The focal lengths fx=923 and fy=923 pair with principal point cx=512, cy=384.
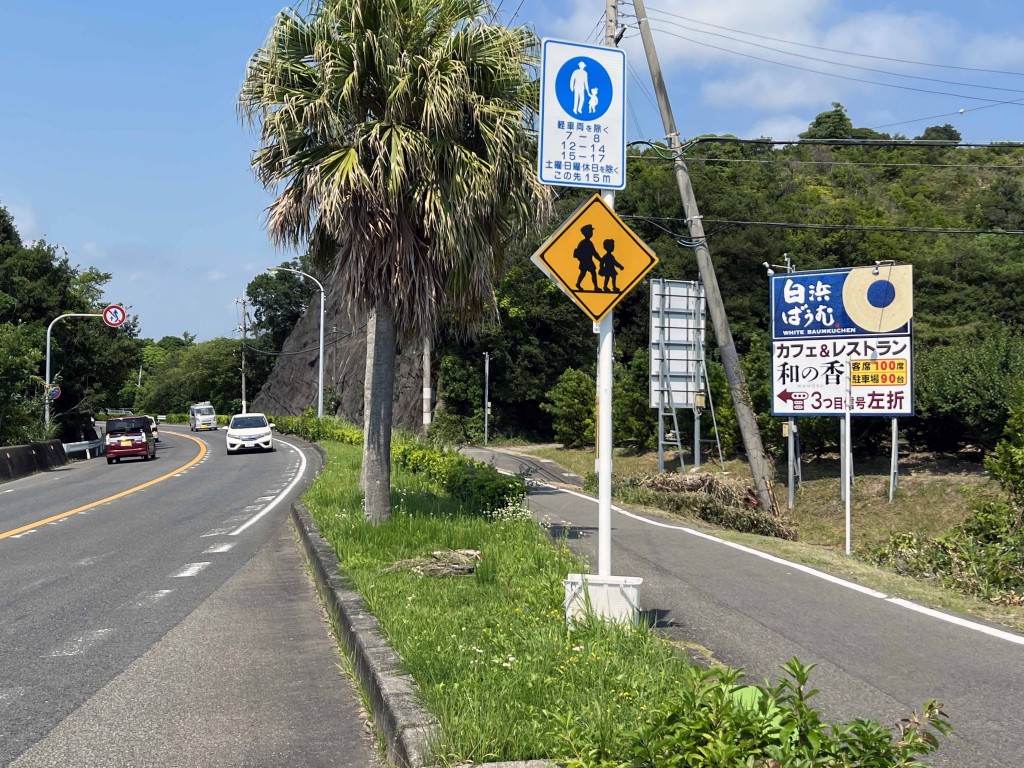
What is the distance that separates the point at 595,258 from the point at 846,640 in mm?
3214

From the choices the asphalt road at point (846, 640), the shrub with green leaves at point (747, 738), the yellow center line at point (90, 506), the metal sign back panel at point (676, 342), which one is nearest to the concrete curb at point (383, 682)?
→ the shrub with green leaves at point (747, 738)

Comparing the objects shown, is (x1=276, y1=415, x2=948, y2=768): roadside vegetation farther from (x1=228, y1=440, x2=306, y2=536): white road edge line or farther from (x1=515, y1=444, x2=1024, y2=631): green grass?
(x1=515, y1=444, x2=1024, y2=631): green grass

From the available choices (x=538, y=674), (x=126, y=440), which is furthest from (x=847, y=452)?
(x=126, y=440)

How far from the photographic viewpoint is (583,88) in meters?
6.46

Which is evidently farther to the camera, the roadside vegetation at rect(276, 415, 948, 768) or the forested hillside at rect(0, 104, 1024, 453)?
the forested hillside at rect(0, 104, 1024, 453)

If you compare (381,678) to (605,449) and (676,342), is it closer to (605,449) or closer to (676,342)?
(605,449)

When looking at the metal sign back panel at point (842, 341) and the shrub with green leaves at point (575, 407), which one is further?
the shrub with green leaves at point (575, 407)

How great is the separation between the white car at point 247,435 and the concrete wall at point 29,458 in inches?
251

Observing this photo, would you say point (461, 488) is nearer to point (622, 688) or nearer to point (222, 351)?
point (622, 688)

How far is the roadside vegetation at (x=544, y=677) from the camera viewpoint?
3068 millimetres

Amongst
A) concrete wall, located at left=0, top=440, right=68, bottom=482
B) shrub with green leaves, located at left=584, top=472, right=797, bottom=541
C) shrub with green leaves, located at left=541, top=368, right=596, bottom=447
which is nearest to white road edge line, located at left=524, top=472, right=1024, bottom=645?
shrub with green leaves, located at left=584, top=472, right=797, bottom=541

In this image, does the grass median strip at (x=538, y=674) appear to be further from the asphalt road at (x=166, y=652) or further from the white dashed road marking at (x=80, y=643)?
the white dashed road marking at (x=80, y=643)

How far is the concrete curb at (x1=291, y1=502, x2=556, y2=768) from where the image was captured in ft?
13.2

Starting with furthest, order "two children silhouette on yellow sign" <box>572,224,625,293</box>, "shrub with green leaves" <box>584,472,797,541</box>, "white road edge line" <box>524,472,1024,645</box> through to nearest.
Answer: "shrub with green leaves" <box>584,472,797,541</box> < "white road edge line" <box>524,472,1024,645</box> < "two children silhouette on yellow sign" <box>572,224,625,293</box>
